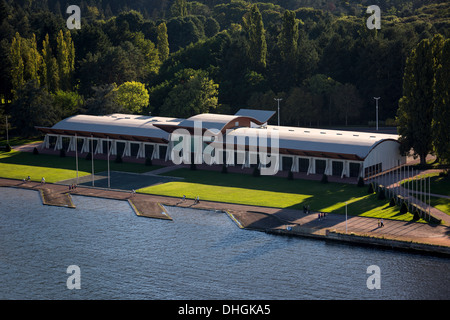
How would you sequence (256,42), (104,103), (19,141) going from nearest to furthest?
(19,141) < (104,103) < (256,42)

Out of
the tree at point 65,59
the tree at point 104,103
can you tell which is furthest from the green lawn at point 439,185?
the tree at point 65,59

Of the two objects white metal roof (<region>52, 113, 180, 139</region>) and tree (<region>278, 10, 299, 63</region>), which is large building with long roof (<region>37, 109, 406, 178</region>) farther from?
tree (<region>278, 10, 299, 63</region>)

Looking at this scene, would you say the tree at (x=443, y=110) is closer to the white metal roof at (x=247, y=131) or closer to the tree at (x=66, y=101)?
the white metal roof at (x=247, y=131)

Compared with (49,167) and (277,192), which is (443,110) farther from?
(49,167)

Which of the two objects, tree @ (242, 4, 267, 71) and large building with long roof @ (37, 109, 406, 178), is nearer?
large building with long roof @ (37, 109, 406, 178)

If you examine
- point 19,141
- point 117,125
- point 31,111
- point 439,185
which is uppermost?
point 31,111

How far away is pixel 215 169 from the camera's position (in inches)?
5374

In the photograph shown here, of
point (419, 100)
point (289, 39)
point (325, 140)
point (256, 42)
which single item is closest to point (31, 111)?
point (256, 42)

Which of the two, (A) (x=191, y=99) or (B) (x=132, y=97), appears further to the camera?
(B) (x=132, y=97)

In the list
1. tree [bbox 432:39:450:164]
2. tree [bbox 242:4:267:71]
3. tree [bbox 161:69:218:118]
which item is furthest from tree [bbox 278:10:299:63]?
tree [bbox 432:39:450:164]

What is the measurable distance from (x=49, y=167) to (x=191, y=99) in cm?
4813

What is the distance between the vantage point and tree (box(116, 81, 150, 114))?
7279 inches

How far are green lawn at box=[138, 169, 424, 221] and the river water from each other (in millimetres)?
10766

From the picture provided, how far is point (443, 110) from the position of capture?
389 feet
